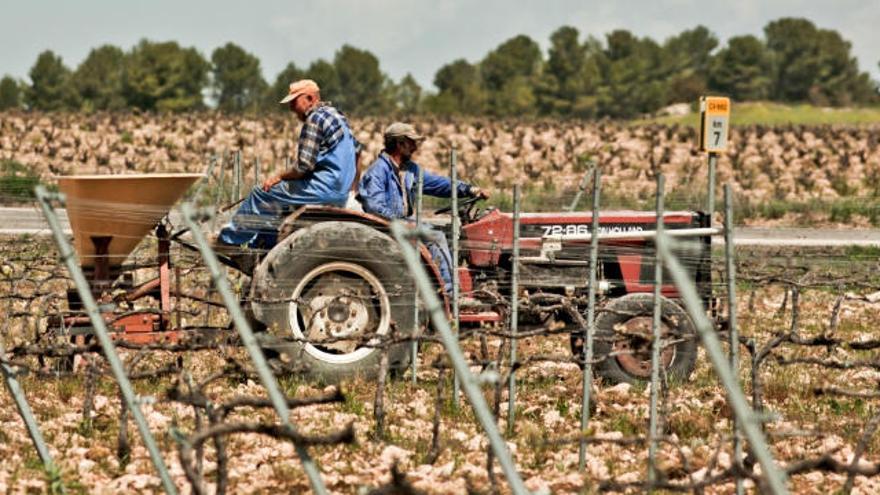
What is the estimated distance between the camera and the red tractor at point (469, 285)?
840cm

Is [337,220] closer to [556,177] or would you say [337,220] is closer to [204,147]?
[556,177]

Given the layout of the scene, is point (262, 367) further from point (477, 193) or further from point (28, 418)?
point (477, 193)

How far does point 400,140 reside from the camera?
30.2ft

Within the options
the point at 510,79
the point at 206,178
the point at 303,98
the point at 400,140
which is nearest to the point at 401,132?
the point at 400,140

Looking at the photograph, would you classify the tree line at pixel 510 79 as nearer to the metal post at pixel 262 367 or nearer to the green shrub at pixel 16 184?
the green shrub at pixel 16 184

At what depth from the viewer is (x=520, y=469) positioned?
22.6 ft

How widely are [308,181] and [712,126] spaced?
5590mm

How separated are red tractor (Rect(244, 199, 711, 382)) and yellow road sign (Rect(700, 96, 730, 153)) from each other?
3.52 m

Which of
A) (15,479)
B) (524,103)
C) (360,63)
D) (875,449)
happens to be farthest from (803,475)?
(360,63)

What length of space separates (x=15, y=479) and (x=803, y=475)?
375cm

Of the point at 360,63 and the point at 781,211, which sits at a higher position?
the point at 360,63

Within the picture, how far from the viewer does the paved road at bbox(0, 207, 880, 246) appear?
1880 cm

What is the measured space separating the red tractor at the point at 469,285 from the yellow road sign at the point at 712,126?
3515 mm

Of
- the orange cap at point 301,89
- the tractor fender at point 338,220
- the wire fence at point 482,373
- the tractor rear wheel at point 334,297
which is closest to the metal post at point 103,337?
the wire fence at point 482,373
